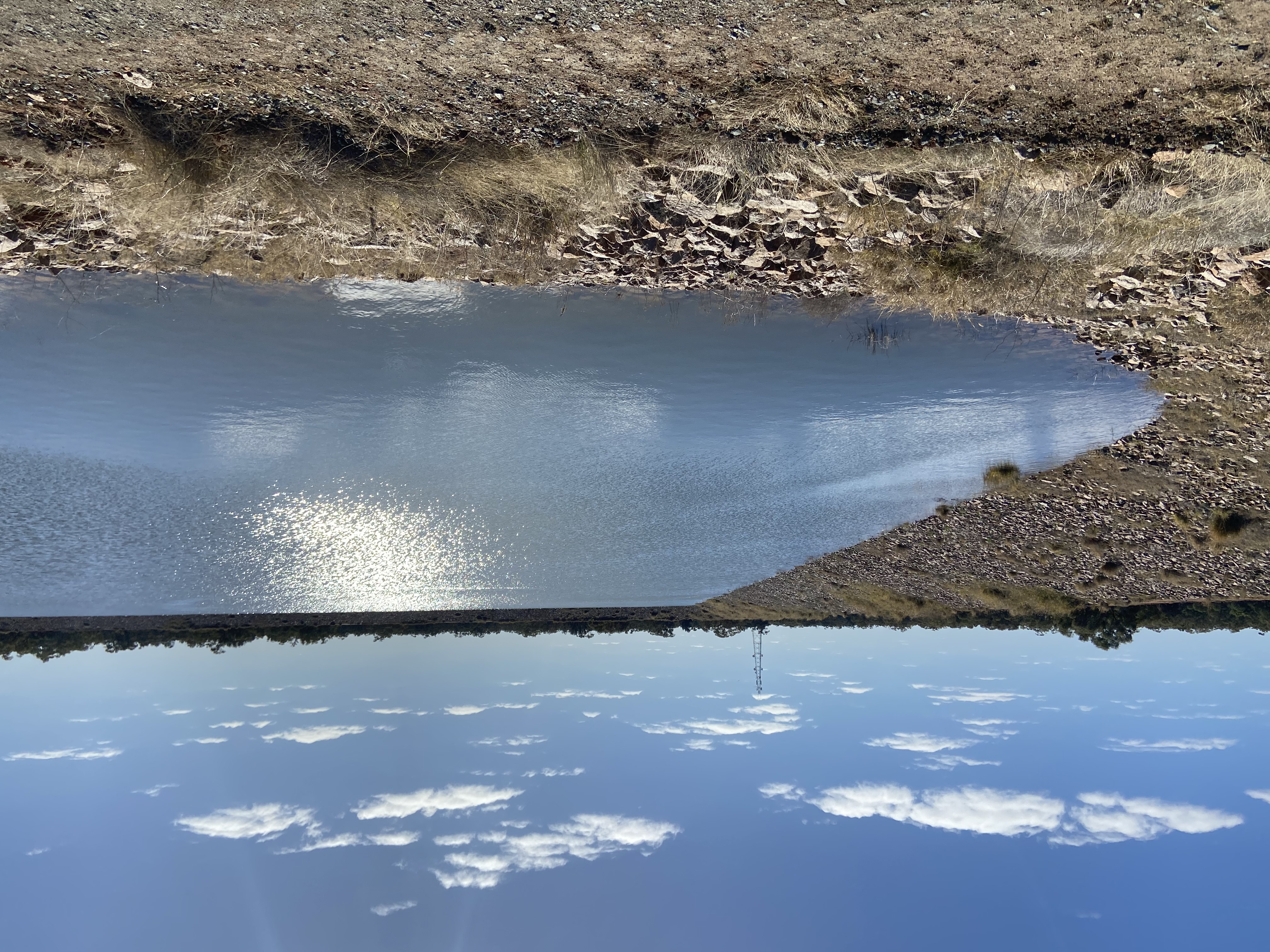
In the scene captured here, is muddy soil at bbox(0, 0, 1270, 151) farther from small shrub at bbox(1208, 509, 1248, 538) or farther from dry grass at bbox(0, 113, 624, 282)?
small shrub at bbox(1208, 509, 1248, 538)

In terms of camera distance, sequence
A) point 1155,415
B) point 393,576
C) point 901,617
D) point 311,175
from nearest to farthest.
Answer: point 311,175 < point 1155,415 < point 393,576 < point 901,617

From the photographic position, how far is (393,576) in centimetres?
613

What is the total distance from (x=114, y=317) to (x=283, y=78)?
2.31 meters

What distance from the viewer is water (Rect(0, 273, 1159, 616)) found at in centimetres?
469

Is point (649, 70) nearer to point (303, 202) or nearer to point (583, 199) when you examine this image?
point (583, 199)

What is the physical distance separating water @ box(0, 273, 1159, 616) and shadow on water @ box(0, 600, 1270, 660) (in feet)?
0.91

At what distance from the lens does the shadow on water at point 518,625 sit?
619cm

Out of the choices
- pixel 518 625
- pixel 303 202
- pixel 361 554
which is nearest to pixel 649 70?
pixel 303 202

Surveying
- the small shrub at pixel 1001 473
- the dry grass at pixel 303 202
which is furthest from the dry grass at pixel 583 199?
the small shrub at pixel 1001 473

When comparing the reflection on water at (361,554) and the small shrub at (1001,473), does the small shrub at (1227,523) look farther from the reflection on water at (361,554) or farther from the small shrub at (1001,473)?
the reflection on water at (361,554)

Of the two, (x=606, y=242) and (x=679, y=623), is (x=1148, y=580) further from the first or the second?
(x=606, y=242)

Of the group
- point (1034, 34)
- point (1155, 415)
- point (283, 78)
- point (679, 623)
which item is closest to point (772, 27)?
point (1034, 34)

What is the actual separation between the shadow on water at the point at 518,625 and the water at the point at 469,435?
28 centimetres

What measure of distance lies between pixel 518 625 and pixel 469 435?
2.39 metres
